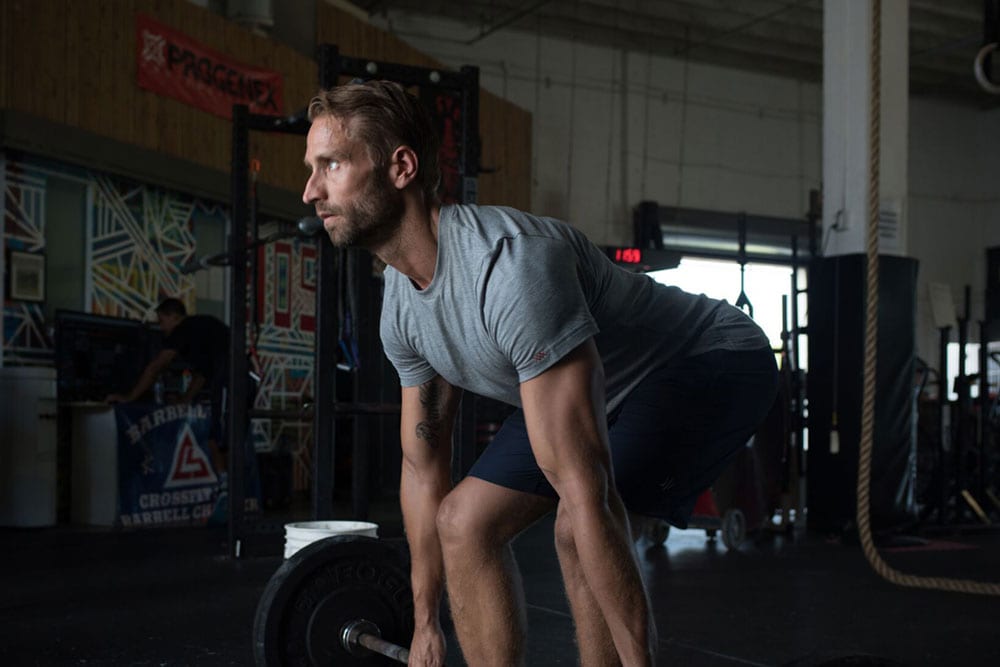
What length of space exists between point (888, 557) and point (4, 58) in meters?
4.65

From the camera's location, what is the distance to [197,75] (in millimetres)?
6387

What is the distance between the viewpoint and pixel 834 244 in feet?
18.5

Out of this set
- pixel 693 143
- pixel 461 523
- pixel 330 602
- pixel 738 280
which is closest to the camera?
pixel 461 523

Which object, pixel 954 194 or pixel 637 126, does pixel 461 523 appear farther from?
pixel 954 194

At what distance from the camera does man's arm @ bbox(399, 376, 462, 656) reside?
1.74 meters

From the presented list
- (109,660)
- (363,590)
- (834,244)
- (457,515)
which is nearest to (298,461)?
(834,244)

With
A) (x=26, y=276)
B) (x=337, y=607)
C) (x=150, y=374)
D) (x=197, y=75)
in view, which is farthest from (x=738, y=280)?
(x=337, y=607)

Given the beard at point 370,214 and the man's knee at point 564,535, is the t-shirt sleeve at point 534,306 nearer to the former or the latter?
the beard at point 370,214

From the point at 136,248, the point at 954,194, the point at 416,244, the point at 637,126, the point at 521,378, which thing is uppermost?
the point at 637,126

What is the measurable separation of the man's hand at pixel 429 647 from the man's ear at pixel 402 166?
2.46 ft

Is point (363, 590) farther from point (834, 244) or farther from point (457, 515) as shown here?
point (834, 244)

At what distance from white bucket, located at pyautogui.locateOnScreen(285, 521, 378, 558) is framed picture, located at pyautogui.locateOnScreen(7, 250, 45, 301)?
3.48 metres

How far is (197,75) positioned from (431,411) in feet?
17.1

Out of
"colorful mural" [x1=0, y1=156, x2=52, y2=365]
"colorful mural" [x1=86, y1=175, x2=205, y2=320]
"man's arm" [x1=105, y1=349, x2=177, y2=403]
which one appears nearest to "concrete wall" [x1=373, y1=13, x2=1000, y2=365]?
"colorful mural" [x1=86, y1=175, x2=205, y2=320]
